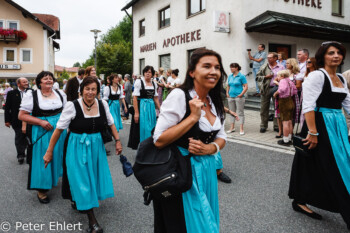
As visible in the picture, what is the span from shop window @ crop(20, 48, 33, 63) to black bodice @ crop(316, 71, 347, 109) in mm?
35313

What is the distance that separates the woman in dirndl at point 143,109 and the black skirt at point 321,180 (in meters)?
3.40

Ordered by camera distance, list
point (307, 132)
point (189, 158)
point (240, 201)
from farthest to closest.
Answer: point (240, 201) → point (307, 132) → point (189, 158)

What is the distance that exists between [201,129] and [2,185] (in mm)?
4191

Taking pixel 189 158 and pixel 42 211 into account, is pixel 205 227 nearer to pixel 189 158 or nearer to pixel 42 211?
pixel 189 158

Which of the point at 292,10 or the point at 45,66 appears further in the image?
the point at 45,66

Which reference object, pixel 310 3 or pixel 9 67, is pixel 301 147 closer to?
pixel 310 3

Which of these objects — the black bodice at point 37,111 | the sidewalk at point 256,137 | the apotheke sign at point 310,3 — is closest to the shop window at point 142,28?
the apotheke sign at point 310,3

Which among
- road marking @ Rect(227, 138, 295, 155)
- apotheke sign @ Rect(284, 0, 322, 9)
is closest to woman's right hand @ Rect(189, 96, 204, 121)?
road marking @ Rect(227, 138, 295, 155)

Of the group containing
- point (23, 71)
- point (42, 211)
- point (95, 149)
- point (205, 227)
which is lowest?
point (42, 211)

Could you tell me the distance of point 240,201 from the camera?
3.98m

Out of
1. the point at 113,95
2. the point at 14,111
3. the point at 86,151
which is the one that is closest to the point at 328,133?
the point at 86,151

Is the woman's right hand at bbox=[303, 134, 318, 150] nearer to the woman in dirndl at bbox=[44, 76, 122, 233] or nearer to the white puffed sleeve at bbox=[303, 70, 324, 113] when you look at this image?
the white puffed sleeve at bbox=[303, 70, 324, 113]

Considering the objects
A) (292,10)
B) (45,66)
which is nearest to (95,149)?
(292,10)

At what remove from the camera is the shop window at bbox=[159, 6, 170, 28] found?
63.6 feet
